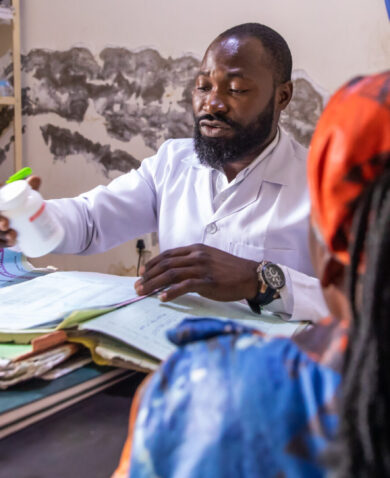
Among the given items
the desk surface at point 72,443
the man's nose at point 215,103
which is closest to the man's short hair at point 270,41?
the man's nose at point 215,103

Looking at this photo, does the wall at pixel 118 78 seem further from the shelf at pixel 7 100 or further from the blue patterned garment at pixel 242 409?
the blue patterned garment at pixel 242 409

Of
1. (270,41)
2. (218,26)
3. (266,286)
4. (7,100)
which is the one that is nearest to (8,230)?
(266,286)

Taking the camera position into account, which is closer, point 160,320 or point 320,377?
point 320,377

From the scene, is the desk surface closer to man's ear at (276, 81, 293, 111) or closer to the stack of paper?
the stack of paper

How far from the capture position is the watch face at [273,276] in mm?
1055

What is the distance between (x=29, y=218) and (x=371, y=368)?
0.64 m

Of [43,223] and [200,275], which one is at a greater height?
[43,223]

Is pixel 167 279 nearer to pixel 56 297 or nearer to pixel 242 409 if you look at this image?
pixel 56 297

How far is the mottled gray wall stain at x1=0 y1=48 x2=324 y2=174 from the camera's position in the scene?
258 centimetres

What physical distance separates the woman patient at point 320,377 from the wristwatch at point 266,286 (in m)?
0.61

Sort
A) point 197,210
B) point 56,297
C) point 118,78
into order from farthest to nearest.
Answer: point 118,78
point 197,210
point 56,297

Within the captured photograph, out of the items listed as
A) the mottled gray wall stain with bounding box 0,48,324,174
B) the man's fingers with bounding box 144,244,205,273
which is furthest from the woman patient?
the mottled gray wall stain with bounding box 0,48,324,174

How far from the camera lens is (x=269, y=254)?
1329 millimetres

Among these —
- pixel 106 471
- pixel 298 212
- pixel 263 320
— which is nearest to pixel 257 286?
pixel 263 320
